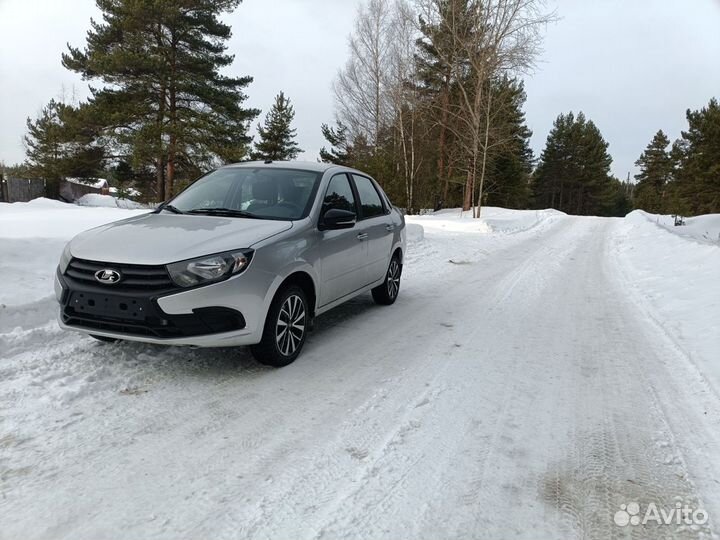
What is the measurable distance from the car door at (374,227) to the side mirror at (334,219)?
645mm

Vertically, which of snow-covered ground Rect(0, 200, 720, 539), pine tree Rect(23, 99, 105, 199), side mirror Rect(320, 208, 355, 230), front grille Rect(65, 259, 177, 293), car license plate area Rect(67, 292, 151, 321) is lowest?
snow-covered ground Rect(0, 200, 720, 539)

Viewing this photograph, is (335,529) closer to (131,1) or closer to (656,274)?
(656,274)

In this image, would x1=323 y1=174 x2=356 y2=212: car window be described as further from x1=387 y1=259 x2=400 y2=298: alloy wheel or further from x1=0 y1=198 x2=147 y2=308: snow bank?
x1=0 y1=198 x2=147 y2=308: snow bank

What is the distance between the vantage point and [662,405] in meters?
3.54

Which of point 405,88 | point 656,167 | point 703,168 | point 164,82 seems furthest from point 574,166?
point 164,82

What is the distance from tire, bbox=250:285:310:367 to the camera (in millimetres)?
3850

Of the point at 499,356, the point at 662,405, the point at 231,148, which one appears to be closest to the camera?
the point at 662,405

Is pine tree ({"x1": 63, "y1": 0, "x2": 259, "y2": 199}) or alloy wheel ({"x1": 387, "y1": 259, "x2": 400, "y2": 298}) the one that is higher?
pine tree ({"x1": 63, "y1": 0, "x2": 259, "y2": 199})

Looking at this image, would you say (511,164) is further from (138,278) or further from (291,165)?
(138,278)

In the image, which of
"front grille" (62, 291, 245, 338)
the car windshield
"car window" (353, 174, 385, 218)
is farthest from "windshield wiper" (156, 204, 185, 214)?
"car window" (353, 174, 385, 218)

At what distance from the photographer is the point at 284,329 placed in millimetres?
4039

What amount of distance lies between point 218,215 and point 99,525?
2.93m

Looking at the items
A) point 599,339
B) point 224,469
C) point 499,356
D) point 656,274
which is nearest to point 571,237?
point 656,274

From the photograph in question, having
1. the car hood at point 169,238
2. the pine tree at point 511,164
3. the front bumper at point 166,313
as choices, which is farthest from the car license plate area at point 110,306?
the pine tree at point 511,164
